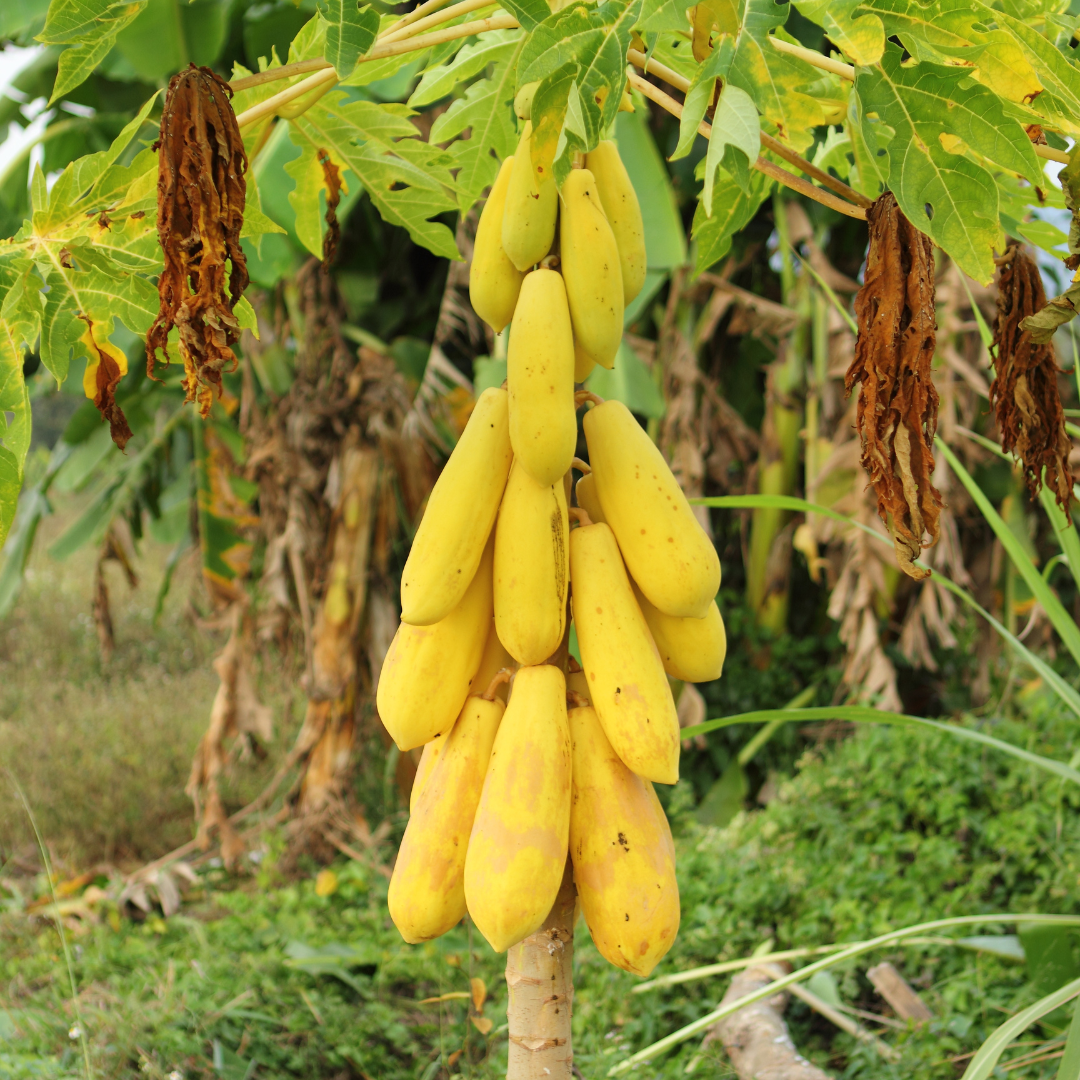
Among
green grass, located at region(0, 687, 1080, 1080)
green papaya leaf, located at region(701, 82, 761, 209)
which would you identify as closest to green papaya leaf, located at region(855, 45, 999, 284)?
green papaya leaf, located at region(701, 82, 761, 209)

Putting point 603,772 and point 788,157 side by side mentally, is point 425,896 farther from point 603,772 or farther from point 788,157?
point 788,157

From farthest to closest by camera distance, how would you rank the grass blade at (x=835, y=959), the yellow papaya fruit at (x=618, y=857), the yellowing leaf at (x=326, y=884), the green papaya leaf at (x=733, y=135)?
the yellowing leaf at (x=326, y=884), the grass blade at (x=835, y=959), the yellow papaya fruit at (x=618, y=857), the green papaya leaf at (x=733, y=135)

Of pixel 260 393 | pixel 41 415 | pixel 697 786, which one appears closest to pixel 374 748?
pixel 697 786

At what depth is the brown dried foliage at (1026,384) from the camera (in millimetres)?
796

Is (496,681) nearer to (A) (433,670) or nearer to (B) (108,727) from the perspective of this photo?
(A) (433,670)

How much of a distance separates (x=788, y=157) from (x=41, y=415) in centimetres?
1070

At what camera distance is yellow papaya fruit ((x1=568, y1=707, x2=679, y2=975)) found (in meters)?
0.62

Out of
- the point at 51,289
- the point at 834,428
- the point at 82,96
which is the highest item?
the point at 82,96

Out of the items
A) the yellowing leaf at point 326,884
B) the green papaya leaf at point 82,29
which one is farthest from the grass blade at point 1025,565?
the yellowing leaf at point 326,884

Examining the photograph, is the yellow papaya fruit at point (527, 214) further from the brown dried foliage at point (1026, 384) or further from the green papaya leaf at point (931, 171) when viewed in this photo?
the brown dried foliage at point (1026, 384)

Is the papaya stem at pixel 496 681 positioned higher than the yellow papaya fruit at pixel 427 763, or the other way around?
the papaya stem at pixel 496 681

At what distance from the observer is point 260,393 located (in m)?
3.47

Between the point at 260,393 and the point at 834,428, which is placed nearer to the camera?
the point at 834,428

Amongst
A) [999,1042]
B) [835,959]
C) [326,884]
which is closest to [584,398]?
[999,1042]
